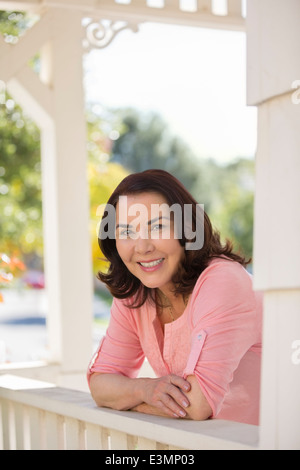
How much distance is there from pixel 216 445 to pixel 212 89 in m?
25.4

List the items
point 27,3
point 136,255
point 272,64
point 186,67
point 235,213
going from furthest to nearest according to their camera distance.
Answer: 1. point 186,67
2. point 235,213
3. point 27,3
4. point 136,255
5. point 272,64

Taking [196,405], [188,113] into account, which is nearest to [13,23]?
[196,405]

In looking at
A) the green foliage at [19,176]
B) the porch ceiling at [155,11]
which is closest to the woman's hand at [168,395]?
the porch ceiling at [155,11]

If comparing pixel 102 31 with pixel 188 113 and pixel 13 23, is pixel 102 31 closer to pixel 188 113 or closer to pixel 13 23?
pixel 13 23

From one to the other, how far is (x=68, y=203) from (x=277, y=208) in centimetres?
243

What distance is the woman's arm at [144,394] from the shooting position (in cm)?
175

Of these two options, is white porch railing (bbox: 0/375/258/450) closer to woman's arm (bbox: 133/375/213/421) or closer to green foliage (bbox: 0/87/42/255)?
woman's arm (bbox: 133/375/213/421)

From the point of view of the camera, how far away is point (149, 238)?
6.70ft

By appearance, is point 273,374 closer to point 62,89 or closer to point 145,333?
point 145,333

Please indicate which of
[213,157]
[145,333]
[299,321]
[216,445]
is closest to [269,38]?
[299,321]

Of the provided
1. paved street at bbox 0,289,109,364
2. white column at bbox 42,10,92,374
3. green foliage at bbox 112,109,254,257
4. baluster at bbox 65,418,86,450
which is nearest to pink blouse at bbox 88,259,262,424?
baluster at bbox 65,418,86,450

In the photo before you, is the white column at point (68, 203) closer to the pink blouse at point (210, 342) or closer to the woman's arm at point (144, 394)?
the pink blouse at point (210, 342)

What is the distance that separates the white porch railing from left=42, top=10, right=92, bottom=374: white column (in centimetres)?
123

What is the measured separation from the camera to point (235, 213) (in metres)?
23.2
